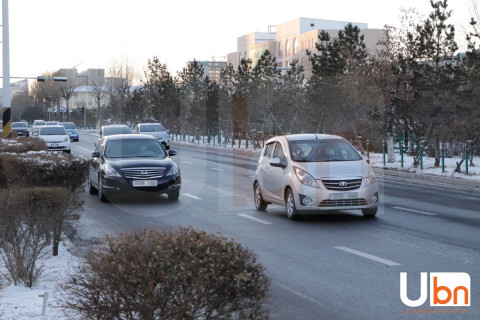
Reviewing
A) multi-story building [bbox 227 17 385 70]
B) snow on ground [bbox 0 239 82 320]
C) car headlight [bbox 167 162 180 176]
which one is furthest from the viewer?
multi-story building [bbox 227 17 385 70]

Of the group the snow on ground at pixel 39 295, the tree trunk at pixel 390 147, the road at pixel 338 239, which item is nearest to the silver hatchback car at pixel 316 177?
the road at pixel 338 239

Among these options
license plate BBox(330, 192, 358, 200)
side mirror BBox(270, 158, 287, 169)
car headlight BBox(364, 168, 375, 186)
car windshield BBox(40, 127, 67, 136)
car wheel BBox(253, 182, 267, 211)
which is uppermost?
car windshield BBox(40, 127, 67, 136)

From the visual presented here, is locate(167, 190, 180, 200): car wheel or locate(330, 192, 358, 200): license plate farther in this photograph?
locate(167, 190, 180, 200): car wheel

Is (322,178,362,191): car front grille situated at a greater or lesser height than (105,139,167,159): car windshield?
lesser

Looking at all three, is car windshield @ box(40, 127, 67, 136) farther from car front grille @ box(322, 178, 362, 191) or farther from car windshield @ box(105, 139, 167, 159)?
car front grille @ box(322, 178, 362, 191)

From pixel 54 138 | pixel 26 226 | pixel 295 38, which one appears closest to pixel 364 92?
pixel 54 138

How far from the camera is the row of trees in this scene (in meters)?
26.8

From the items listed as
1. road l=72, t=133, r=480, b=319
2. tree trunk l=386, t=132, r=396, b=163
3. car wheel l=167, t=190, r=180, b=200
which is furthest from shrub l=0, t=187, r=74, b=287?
tree trunk l=386, t=132, r=396, b=163

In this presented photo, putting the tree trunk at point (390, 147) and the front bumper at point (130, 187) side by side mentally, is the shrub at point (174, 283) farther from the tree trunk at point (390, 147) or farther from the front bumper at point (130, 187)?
the tree trunk at point (390, 147)

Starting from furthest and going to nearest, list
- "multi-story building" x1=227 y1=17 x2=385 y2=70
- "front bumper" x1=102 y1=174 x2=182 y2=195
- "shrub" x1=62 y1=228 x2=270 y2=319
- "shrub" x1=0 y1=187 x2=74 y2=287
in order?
"multi-story building" x1=227 y1=17 x2=385 y2=70
"front bumper" x1=102 y1=174 x2=182 y2=195
"shrub" x1=0 y1=187 x2=74 y2=287
"shrub" x1=62 y1=228 x2=270 y2=319

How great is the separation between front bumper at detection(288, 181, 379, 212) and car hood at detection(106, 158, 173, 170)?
4736 millimetres

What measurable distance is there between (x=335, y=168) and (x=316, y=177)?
17.3 inches

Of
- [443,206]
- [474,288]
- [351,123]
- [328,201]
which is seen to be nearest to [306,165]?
[328,201]

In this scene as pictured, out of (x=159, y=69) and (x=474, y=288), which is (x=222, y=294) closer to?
(x=474, y=288)
